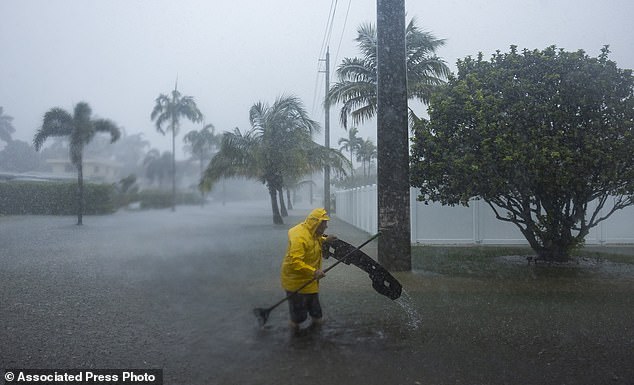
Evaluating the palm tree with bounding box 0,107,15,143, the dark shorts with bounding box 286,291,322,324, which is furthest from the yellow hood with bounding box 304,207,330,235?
the palm tree with bounding box 0,107,15,143

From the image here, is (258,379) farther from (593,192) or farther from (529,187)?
(593,192)

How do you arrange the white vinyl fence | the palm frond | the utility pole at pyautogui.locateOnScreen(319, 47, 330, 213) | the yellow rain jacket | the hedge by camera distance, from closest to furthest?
the yellow rain jacket < the hedge < the palm frond < the white vinyl fence < the utility pole at pyautogui.locateOnScreen(319, 47, 330, 213)

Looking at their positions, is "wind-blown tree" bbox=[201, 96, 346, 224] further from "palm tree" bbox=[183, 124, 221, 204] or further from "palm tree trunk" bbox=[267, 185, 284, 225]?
"palm tree" bbox=[183, 124, 221, 204]

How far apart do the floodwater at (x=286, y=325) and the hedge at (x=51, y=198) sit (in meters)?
0.38

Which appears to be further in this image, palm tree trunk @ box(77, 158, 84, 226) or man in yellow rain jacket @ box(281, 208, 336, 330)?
palm tree trunk @ box(77, 158, 84, 226)

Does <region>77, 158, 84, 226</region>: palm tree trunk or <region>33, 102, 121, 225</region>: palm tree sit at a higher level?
<region>33, 102, 121, 225</region>: palm tree

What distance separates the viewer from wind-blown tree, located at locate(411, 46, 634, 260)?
8695 millimetres

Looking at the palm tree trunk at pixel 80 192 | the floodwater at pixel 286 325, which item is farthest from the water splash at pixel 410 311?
the palm tree trunk at pixel 80 192

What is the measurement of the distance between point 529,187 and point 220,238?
7.74m

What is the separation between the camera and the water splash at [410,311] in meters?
5.45

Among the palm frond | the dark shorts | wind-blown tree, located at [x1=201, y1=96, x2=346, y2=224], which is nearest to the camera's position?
the dark shorts

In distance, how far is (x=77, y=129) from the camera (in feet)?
34.0

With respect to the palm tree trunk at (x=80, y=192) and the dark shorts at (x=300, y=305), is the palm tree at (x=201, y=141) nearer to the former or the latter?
the palm tree trunk at (x=80, y=192)

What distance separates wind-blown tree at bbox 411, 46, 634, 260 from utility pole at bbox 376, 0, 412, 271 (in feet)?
3.22
